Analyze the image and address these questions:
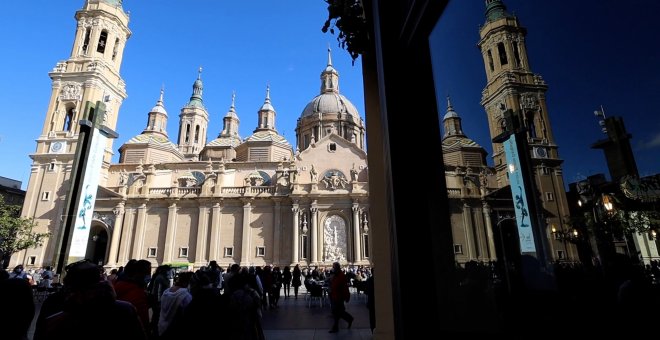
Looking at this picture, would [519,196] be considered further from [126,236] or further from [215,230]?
[126,236]

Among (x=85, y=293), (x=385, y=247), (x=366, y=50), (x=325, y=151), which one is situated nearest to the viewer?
(x=85, y=293)

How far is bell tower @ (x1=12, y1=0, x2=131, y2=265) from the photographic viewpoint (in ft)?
104

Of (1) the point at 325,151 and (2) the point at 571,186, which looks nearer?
(2) the point at 571,186

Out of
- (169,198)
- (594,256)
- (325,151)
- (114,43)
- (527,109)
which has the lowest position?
(594,256)

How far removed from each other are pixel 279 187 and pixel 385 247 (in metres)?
31.6

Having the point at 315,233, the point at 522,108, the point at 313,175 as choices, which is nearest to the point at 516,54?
the point at 522,108

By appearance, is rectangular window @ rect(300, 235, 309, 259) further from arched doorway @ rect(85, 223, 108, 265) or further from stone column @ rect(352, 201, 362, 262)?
arched doorway @ rect(85, 223, 108, 265)

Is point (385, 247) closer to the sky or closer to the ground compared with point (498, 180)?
closer to the ground

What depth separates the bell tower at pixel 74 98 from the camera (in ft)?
104

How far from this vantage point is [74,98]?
114 ft

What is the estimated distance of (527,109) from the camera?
1465 millimetres

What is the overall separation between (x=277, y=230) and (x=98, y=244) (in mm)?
18070

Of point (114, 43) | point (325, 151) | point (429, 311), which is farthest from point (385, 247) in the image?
point (114, 43)

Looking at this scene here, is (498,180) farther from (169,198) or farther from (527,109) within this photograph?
(169,198)
